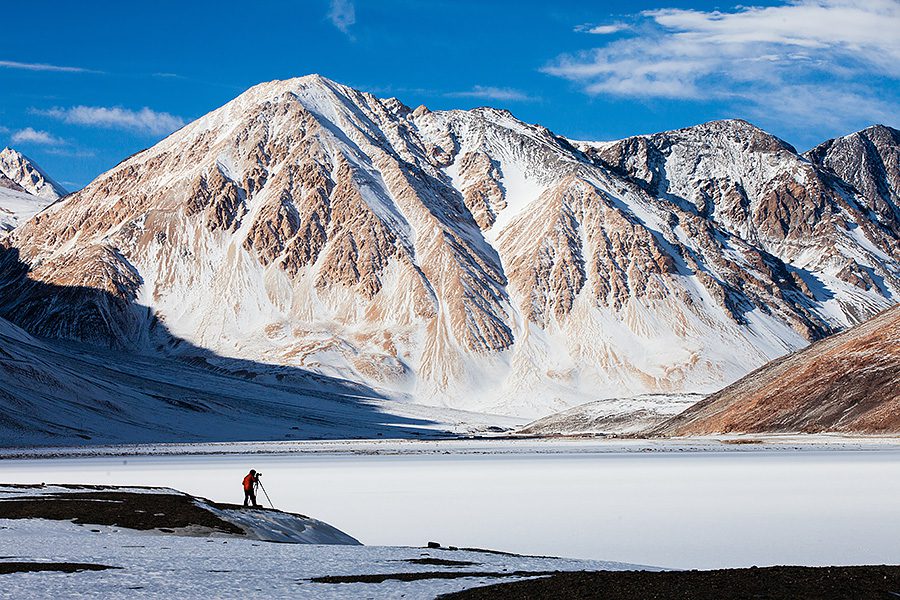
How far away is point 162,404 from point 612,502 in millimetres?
121080

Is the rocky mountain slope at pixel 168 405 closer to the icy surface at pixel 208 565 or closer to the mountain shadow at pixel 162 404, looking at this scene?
the mountain shadow at pixel 162 404

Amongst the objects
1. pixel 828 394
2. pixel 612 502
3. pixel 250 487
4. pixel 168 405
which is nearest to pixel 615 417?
pixel 828 394

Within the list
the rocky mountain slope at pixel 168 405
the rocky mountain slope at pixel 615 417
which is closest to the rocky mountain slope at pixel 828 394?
the rocky mountain slope at pixel 615 417

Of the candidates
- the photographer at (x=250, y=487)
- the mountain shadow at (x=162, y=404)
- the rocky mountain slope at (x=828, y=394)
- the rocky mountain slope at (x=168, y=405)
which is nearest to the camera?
the photographer at (x=250, y=487)

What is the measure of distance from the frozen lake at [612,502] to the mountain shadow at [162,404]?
57.2 meters

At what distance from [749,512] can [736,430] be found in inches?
2963

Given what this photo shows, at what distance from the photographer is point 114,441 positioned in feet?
406

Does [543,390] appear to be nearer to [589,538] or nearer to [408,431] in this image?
[408,431]

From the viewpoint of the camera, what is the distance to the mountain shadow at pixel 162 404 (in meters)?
125

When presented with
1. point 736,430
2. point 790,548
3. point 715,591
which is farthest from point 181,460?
point 715,591

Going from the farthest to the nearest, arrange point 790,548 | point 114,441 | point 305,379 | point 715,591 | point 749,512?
point 305,379 → point 114,441 → point 749,512 → point 790,548 → point 715,591

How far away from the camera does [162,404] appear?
150 metres

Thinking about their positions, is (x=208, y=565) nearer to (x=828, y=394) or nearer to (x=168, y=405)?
(x=828, y=394)

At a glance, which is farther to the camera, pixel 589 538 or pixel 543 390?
pixel 543 390
